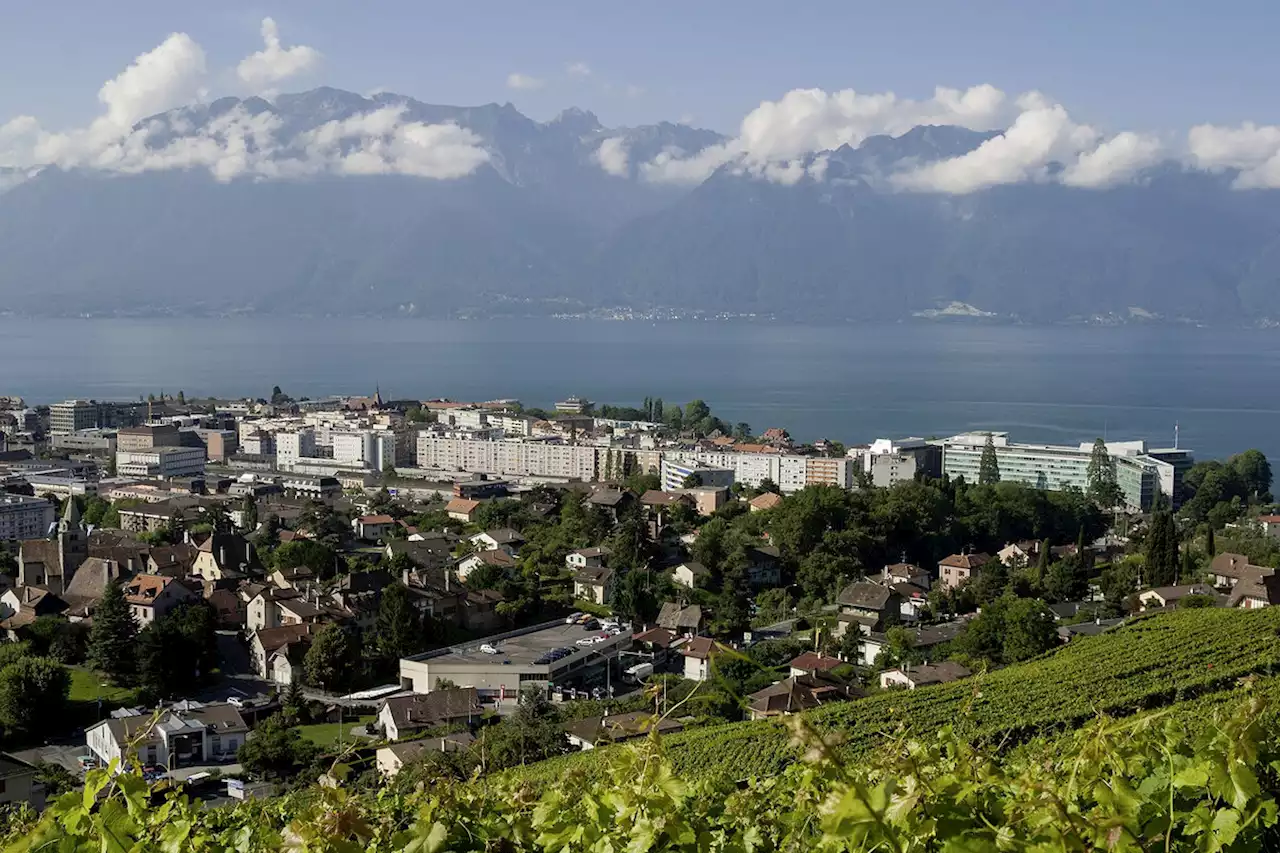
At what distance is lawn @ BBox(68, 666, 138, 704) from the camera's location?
35.3 feet

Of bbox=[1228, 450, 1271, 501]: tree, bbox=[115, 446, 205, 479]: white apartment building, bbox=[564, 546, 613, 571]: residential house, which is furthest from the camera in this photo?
bbox=[115, 446, 205, 479]: white apartment building

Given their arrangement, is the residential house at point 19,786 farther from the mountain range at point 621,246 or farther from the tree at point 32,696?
the mountain range at point 621,246

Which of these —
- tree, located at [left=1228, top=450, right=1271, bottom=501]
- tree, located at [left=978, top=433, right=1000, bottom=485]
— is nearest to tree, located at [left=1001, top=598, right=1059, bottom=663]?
tree, located at [left=978, top=433, right=1000, bottom=485]

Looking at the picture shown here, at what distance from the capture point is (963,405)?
152 feet

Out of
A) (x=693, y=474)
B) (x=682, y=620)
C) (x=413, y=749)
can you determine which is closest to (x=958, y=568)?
(x=682, y=620)

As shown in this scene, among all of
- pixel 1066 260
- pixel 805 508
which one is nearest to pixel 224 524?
pixel 805 508

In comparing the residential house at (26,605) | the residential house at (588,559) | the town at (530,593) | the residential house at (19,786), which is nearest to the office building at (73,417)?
the town at (530,593)

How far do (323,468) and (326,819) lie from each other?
29.8 meters

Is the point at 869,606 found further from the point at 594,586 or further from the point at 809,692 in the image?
the point at 809,692

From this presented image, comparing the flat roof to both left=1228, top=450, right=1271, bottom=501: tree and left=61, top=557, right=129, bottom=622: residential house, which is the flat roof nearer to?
left=61, top=557, right=129, bottom=622: residential house

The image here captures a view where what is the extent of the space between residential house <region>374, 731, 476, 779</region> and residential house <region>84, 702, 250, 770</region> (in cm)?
149

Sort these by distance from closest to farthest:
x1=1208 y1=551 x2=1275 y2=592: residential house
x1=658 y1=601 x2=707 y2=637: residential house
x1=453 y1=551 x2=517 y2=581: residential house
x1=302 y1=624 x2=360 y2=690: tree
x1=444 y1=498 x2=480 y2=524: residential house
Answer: x1=302 y1=624 x2=360 y2=690: tree
x1=658 y1=601 x2=707 y2=637: residential house
x1=1208 y1=551 x2=1275 y2=592: residential house
x1=453 y1=551 x2=517 y2=581: residential house
x1=444 y1=498 x2=480 y2=524: residential house

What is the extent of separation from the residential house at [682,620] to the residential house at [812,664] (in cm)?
193

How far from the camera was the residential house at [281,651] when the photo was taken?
456 inches
